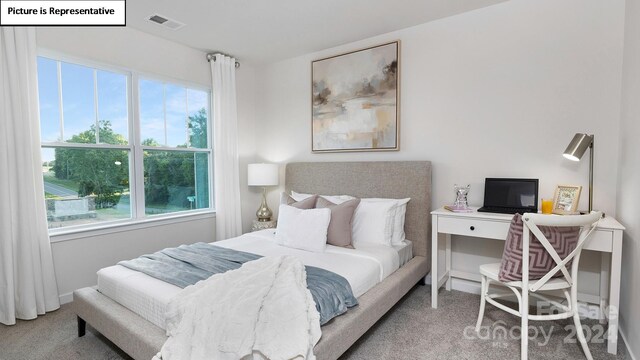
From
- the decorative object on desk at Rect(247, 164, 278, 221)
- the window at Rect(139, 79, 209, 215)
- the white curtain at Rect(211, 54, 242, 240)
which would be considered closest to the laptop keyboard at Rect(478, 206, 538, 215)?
the decorative object on desk at Rect(247, 164, 278, 221)

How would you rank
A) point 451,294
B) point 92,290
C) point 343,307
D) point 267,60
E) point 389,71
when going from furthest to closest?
point 267,60, point 389,71, point 451,294, point 92,290, point 343,307

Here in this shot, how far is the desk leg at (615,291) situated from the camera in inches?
78.2

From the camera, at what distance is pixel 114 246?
10.4ft

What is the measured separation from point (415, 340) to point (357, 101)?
2.38m

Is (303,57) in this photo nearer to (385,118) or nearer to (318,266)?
(385,118)

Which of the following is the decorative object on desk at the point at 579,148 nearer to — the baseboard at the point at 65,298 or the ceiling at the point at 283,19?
the ceiling at the point at 283,19

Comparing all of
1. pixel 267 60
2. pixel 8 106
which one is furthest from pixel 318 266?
pixel 267 60

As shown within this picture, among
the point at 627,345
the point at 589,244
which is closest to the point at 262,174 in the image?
the point at 589,244

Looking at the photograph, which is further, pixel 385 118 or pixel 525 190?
pixel 385 118

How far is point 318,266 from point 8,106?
2.69m

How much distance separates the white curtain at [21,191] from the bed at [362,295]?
2.27 feet

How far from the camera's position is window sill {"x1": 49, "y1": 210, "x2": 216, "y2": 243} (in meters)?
2.85

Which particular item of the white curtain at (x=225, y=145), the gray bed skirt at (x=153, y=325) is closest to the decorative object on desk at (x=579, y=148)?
the gray bed skirt at (x=153, y=325)

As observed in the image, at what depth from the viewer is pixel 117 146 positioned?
3.24m
